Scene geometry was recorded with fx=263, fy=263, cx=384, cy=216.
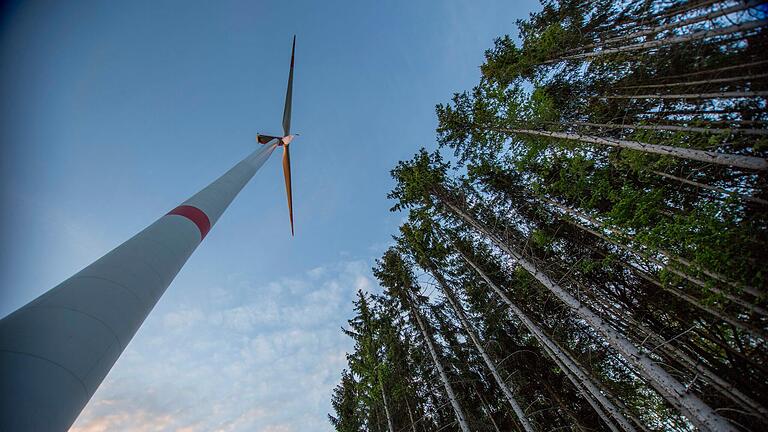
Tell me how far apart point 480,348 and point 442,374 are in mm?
1718

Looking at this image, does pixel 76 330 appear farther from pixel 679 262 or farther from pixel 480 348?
pixel 480 348

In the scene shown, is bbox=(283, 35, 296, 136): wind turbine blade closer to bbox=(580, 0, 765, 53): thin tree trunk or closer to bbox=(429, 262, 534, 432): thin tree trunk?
bbox=(429, 262, 534, 432): thin tree trunk

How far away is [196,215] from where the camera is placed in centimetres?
457

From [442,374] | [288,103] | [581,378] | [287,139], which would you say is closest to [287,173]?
[287,139]

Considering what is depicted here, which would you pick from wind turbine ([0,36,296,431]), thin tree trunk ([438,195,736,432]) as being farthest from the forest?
wind turbine ([0,36,296,431])

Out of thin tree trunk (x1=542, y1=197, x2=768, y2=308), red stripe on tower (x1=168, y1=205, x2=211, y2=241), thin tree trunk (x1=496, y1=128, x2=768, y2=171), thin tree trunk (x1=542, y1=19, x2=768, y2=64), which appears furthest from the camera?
thin tree trunk (x1=542, y1=19, x2=768, y2=64)

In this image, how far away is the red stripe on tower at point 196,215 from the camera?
172 inches

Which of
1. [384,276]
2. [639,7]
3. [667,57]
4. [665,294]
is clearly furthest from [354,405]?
[639,7]

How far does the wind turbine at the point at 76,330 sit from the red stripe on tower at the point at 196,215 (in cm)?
76

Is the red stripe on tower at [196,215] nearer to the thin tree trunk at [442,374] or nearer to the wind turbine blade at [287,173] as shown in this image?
the wind turbine blade at [287,173]

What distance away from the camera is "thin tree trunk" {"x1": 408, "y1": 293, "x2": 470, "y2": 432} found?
864 centimetres

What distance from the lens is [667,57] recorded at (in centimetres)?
770

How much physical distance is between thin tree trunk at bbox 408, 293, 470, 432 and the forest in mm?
110

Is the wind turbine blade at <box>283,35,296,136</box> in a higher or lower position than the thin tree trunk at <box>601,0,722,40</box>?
higher
